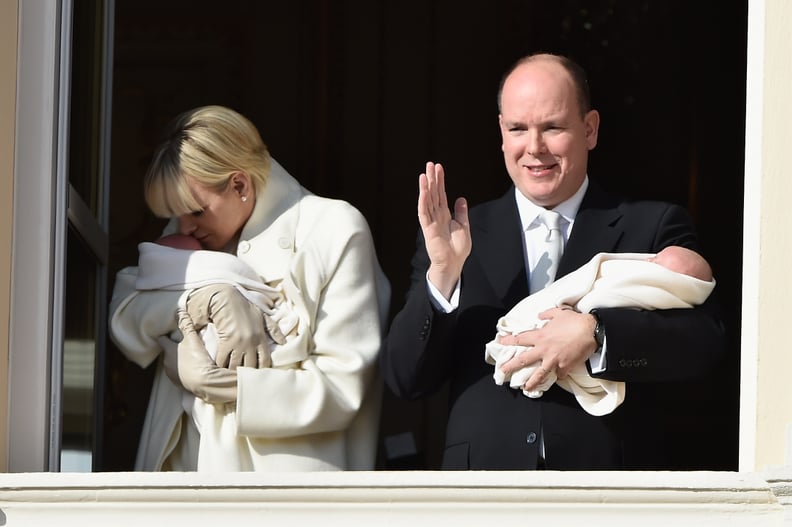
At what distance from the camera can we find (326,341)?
4293 millimetres

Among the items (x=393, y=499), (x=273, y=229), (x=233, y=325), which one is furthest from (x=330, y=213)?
(x=393, y=499)

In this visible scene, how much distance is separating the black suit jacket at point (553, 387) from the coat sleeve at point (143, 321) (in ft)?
1.78

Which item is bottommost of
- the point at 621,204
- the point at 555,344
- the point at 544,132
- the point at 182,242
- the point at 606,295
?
the point at 555,344

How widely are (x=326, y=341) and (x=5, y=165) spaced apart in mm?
838

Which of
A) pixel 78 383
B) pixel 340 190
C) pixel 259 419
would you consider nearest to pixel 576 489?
pixel 259 419

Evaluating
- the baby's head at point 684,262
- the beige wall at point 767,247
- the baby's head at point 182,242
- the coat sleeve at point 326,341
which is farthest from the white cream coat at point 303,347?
the beige wall at point 767,247

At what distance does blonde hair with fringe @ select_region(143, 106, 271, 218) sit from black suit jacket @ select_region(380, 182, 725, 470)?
481mm

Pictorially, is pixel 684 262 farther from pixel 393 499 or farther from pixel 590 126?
pixel 393 499

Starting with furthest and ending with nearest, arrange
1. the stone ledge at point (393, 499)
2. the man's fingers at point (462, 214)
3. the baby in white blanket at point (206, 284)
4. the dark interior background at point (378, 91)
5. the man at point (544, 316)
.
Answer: the dark interior background at point (378, 91) < the baby in white blanket at point (206, 284) < the man's fingers at point (462, 214) < the man at point (544, 316) < the stone ledge at point (393, 499)

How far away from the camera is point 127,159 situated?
6.92 m

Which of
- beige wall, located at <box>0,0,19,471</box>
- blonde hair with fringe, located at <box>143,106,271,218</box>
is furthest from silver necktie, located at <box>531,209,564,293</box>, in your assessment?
beige wall, located at <box>0,0,19,471</box>

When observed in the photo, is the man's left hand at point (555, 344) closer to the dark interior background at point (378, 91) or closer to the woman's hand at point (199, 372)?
the woman's hand at point (199, 372)

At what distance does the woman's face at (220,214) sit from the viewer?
4449 millimetres

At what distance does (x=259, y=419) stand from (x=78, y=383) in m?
0.45
